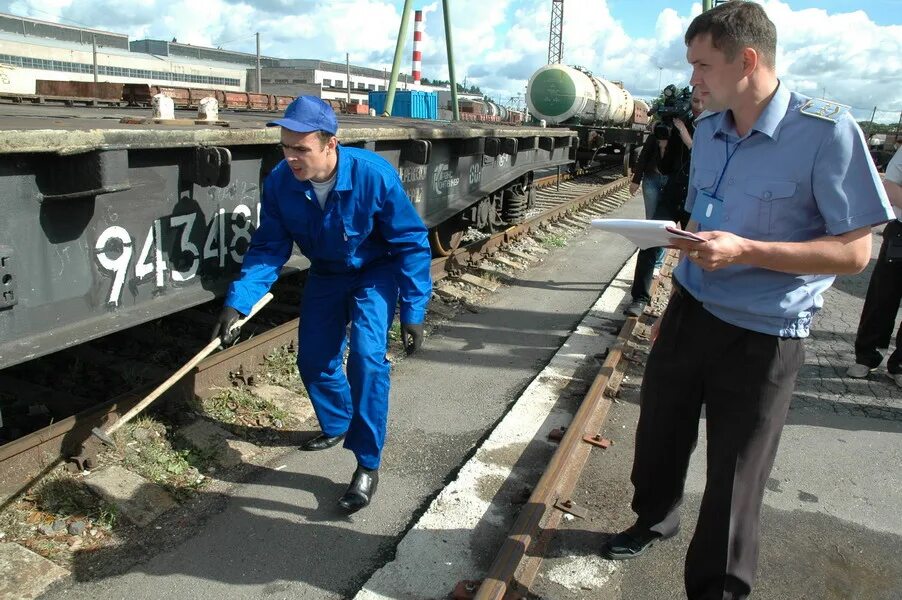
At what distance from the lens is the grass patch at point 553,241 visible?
9.30 meters

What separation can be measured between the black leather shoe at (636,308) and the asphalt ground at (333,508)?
86 centimetres

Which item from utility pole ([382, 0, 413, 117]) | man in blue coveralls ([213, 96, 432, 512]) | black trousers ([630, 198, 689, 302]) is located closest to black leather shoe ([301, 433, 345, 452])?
man in blue coveralls ([213, 96, 432, 512])

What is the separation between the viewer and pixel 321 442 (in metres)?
3.76

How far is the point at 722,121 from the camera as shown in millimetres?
2301

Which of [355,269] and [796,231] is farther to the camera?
[355,269]

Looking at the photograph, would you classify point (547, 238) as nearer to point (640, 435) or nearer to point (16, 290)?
point (640, 435)

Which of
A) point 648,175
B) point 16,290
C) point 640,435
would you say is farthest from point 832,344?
point 16,290

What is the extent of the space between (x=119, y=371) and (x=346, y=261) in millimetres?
1748

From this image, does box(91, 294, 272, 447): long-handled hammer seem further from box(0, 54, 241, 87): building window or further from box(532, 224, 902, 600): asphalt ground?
box(0, 54, 241, 87): building window

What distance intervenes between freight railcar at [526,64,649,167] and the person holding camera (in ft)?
42.8

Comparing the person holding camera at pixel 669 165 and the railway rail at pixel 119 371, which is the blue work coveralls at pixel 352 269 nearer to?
the railway rail at pixel 119 371

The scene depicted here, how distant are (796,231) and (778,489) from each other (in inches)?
80.8

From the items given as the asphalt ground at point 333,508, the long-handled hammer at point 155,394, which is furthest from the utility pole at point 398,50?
the long-handled hammer at point 155,394

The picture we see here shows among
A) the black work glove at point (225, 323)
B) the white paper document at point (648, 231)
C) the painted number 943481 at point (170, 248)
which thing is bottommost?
the black work glove at point (225, 323)
